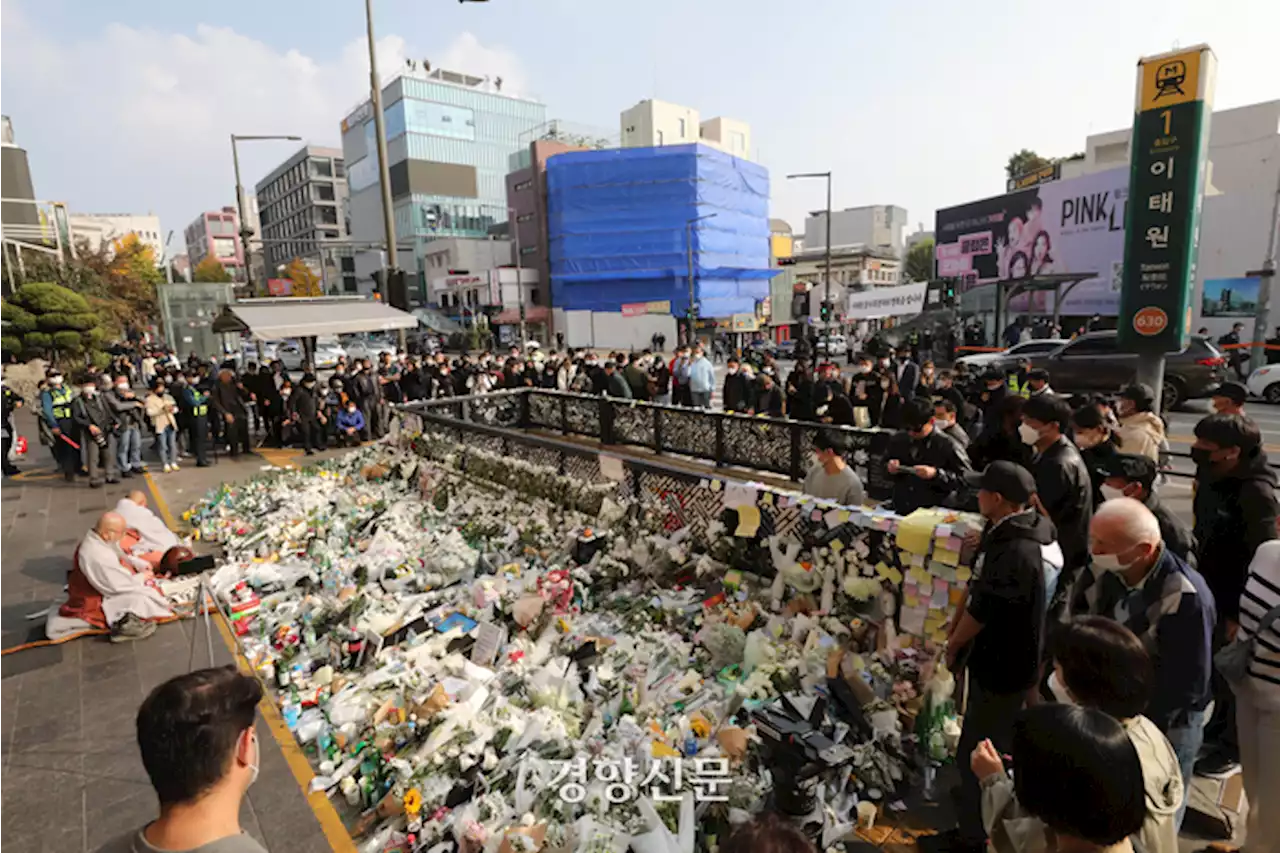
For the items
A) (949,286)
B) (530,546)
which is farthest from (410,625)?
(949,286)

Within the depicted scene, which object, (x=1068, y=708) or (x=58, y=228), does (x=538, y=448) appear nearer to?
(x=1068, y=708)

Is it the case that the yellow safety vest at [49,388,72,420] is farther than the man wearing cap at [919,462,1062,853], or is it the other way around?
the yellow safety vest at [49,388,72,420]

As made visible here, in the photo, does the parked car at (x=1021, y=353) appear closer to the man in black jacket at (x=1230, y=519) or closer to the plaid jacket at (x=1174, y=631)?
the man in black jacket at (x=1230, y=519)

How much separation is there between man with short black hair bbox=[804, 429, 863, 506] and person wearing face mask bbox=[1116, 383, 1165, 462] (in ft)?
9.17

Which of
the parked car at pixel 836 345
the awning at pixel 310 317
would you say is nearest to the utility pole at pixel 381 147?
the awning at pixel 310 317

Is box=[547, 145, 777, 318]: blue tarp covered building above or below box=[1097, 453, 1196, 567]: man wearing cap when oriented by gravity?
above

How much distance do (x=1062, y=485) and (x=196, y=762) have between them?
4499mm

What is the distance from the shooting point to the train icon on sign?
867 cm

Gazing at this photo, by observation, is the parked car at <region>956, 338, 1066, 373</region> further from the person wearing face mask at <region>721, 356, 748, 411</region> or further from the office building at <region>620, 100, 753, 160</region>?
the office building at <region>620, 100, 753, 160</region>

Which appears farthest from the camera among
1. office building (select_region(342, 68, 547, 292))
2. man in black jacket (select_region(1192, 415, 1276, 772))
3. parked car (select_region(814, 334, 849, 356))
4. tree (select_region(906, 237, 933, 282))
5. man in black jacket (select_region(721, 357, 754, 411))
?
office building (select_region(342, 68, 547, 292))

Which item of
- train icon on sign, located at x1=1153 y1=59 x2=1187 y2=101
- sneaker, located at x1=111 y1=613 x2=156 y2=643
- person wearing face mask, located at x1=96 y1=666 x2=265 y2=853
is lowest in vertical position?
sneaker, located at x1=111 y1=613 x2=156 y2=643

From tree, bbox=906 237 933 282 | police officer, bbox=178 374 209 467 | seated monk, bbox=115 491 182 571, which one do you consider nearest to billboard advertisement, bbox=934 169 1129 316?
police officer, bbox=178 374 209 467

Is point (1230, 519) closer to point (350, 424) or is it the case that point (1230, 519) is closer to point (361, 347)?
point (350, 424)

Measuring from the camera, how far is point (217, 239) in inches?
3007
